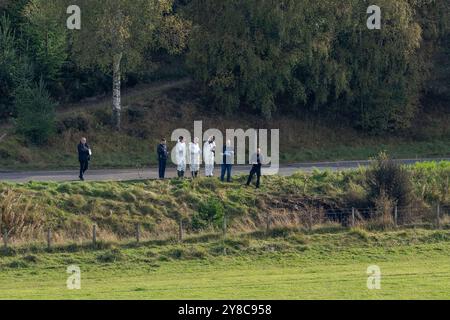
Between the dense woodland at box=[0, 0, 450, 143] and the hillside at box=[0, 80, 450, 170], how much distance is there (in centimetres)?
69

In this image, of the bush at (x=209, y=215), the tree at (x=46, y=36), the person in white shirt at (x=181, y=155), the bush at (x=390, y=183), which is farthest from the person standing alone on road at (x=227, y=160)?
the tree at (x=46, y=36)

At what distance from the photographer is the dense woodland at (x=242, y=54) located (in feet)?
174

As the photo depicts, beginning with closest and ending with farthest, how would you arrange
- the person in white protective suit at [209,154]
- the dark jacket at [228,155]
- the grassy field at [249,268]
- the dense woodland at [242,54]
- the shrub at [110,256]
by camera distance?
the grassy field at [249,268] → the shrub at [110,256] → the dark jacket at [228,155] → the person in white protective suit at [209,154] → the dense woodland at [242,54]

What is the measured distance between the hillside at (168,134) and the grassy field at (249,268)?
16953 millimetres

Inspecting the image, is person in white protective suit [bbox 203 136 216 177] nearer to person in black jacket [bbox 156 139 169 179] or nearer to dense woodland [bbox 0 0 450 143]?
person in black jacket [bbox 156 139 169 179]

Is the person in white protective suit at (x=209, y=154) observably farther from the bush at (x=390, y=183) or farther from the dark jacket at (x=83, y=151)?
the bush at (x=390, y=183)

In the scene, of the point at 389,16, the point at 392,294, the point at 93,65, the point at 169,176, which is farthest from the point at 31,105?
the point at 392,294

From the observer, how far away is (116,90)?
5459 cm

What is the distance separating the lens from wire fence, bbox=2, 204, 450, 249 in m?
35.7

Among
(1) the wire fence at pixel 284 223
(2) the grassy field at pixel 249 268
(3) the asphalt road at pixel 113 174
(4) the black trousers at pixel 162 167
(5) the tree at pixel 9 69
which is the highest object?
(5) the tree at pixel 9 69

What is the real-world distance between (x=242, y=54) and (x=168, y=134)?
5465mm

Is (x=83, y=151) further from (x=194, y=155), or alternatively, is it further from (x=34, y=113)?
(x=34, y=113)

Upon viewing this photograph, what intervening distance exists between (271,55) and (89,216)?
19598 millimetres

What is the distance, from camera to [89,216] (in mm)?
39125
